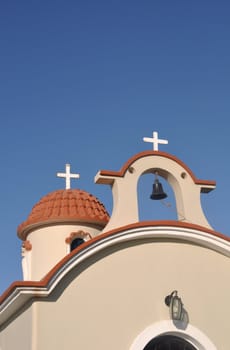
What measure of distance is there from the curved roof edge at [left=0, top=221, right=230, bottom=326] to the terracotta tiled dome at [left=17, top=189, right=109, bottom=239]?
3.28 meters

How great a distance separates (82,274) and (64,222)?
4.25 metres

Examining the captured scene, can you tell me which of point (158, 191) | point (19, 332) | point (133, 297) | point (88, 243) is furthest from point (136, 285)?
point (19, 332)

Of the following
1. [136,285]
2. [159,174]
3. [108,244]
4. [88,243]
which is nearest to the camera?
[88,243]

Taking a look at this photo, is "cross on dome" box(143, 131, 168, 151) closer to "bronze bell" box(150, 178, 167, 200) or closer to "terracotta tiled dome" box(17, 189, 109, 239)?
"bronze bell" box(150, 178, 167, 200)

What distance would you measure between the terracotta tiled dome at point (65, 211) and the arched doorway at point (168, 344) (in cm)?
451

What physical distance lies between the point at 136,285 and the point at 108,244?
3.02 feet

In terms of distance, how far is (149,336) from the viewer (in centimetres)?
985

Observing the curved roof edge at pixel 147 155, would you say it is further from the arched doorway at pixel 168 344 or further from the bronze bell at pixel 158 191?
the arched doorway at pixel 168 344

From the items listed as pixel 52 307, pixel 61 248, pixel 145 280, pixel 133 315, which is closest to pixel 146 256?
pixel 145 280

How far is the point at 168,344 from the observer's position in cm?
1023

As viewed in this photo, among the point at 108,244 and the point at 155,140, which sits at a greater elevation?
the point at 155,140

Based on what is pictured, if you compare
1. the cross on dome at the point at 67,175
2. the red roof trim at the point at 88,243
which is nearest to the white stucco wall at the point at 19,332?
the red roof trim at the point at 88,243

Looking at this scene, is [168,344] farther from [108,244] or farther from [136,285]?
[108,244]

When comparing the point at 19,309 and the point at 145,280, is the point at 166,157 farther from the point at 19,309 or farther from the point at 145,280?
the point at 19,309
